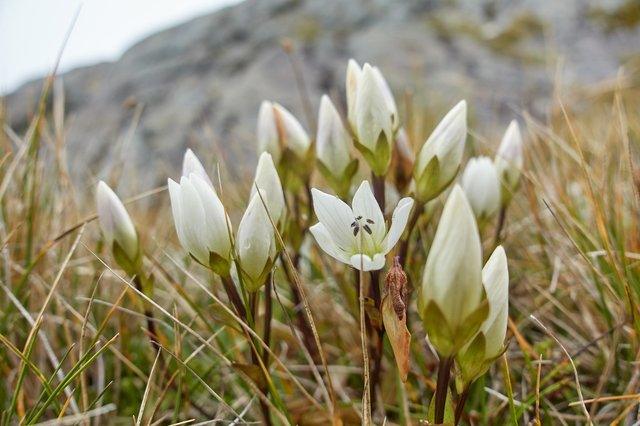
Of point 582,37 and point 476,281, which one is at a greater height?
point 476,281

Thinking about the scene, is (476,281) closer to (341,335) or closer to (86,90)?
(341,335)

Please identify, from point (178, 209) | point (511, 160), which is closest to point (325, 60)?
point (511, 160)

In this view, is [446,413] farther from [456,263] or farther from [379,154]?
[379,154]

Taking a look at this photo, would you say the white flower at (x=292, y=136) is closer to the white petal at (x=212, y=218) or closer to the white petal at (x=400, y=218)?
the white petal at (x=212, y=218)

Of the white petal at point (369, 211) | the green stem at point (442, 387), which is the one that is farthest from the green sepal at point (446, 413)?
the white petal at point (369, 211)

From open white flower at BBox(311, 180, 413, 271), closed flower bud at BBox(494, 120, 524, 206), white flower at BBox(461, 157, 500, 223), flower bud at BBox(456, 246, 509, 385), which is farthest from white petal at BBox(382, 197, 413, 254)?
closed flower bud at BBox(494, 120, 524, 206)

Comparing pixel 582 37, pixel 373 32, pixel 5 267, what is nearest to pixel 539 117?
pixel 373 32
